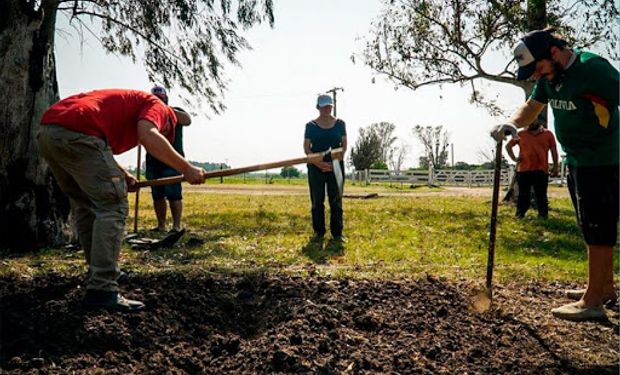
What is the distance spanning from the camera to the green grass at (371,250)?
524 cm

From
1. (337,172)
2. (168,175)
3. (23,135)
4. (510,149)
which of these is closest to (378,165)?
(168,175)

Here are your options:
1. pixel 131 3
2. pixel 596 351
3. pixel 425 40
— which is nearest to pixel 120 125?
pixel 596 351

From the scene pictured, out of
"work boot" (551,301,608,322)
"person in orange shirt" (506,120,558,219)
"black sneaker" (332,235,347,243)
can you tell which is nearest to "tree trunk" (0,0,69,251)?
"black sneaker" (332,235,347,243)

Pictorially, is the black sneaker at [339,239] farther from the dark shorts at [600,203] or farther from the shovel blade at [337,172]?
the dark shorts at [600,203]

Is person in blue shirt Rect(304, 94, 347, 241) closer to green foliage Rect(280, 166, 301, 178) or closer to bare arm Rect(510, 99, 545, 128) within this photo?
bare arm Rect(510, 99, 545, 128)

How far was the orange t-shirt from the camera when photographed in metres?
9.09

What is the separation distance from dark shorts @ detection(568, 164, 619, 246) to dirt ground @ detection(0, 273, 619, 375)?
65cm

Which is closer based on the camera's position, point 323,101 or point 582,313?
point 582,313

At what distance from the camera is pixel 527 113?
402cm

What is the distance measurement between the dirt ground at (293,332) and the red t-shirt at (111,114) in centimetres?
124

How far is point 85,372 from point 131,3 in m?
8.11

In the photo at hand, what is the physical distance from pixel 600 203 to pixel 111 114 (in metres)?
3.51

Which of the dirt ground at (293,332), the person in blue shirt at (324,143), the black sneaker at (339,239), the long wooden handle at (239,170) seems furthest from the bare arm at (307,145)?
the dirt ground at (293,332)

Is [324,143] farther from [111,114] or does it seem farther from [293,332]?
[293,332]
